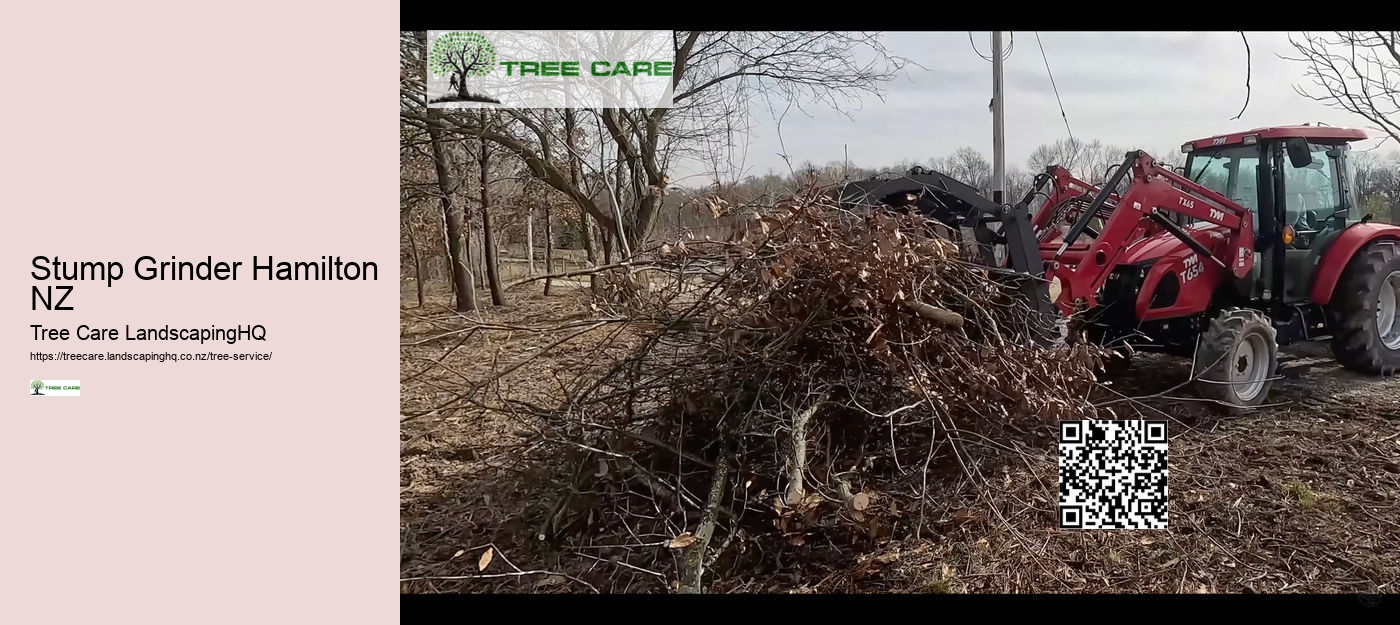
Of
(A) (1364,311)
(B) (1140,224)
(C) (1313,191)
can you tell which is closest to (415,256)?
(B) (1140,224)

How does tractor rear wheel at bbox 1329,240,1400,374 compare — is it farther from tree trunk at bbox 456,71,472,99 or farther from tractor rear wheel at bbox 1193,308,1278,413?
tree trunk at bbox 456,71,472,99

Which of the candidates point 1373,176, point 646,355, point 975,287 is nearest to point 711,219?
point 646,355

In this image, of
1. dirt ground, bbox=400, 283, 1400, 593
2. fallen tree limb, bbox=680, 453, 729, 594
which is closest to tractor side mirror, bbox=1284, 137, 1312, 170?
dirt ground, bbox=400, 283, 1400, 593

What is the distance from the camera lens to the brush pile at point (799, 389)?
9.96ft

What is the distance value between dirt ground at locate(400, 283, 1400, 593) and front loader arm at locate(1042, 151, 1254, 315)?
2.31 feet

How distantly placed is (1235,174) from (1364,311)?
1.15 m

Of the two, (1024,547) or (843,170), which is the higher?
(843,170)

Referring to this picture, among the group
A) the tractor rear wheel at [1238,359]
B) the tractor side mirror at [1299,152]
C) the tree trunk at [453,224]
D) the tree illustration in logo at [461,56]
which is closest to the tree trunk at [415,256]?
the tree trunk at [453,224]

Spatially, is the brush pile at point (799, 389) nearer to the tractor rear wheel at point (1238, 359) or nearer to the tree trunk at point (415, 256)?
the tractor rear wheel at point (1238, 359)

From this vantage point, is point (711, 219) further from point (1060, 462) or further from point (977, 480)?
point (1060, 462)

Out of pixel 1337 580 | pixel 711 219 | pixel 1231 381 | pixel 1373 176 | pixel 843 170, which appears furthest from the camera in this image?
pixel 1373 176

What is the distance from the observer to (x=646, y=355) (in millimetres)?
3480

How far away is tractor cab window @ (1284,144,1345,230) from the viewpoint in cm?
463

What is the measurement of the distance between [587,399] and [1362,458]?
375 centimetres
